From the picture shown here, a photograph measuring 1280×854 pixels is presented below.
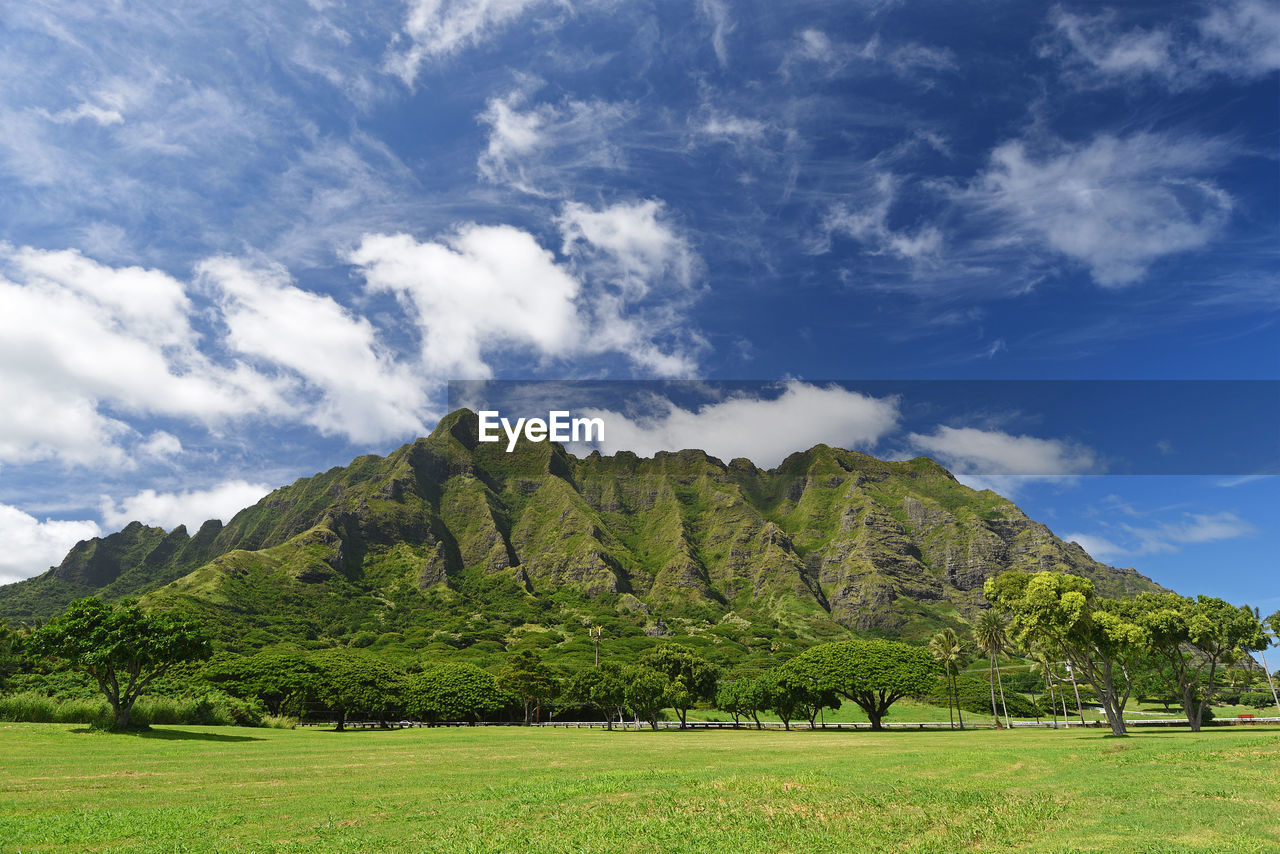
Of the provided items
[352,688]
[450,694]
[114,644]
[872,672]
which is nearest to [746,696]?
[872,672]

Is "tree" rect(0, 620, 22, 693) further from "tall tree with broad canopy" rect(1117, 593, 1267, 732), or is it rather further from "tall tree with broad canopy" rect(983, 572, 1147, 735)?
"tall tree with broad canopy" rect(1117, 593, 1267, 732)

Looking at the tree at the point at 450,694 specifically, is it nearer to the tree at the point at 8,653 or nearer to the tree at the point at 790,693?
the tree at the point at 790,693

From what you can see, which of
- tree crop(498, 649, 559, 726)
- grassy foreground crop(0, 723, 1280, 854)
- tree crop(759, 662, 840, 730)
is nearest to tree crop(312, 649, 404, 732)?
tree crop(498, 649, 559, 726)

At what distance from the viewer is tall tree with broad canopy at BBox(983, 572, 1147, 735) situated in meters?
48.4

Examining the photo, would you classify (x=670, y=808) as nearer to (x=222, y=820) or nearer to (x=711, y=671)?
(x=222, y=820)

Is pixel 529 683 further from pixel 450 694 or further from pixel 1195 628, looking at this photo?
pixel 1195 628

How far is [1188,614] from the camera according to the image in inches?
2148

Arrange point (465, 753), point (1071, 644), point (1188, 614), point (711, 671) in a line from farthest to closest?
point (711, 671) < point (1188, 614) < point (1071, 644) < point (465, 753)

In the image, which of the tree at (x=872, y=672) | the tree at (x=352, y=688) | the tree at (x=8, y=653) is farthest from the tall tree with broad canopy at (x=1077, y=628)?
the tree at (x=8, y=653)

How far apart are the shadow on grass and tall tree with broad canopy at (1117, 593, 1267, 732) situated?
2574 inches

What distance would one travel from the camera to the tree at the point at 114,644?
44156 millimetres

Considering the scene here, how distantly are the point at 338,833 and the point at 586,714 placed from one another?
110 meters

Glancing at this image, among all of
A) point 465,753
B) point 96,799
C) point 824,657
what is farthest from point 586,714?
point 96,799

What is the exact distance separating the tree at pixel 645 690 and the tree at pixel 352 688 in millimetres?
29778
